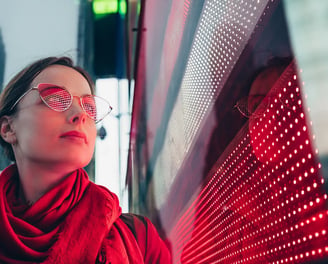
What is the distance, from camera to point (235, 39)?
0.70 metres

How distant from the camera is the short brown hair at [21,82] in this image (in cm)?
99

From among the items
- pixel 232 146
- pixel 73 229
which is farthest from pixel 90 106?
pixel 232 146

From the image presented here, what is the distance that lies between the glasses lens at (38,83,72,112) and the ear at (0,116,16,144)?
129 millimetres

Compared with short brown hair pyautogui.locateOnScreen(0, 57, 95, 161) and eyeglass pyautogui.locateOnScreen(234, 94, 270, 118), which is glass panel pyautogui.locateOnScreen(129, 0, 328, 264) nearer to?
eyeglass pyautogui.locateOnScreen(234, 94, 270, 118)

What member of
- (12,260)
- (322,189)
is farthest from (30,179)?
(322,189)

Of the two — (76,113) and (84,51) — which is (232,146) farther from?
(84,51)

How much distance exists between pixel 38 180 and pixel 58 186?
0.07m

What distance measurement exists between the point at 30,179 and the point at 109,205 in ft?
0.79

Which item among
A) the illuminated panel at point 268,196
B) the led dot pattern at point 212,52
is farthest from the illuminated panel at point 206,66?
the illuminated panel at point 268,196

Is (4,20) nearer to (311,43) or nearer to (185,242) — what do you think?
(185,242)

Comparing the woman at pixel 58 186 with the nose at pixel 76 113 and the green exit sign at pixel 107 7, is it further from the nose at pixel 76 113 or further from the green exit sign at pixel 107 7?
the green exit sign at pixel 107 7

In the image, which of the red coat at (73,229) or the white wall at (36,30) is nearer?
the red coat at (73,229)

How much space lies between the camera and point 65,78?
1.00m

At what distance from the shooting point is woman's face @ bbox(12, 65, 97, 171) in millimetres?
947
